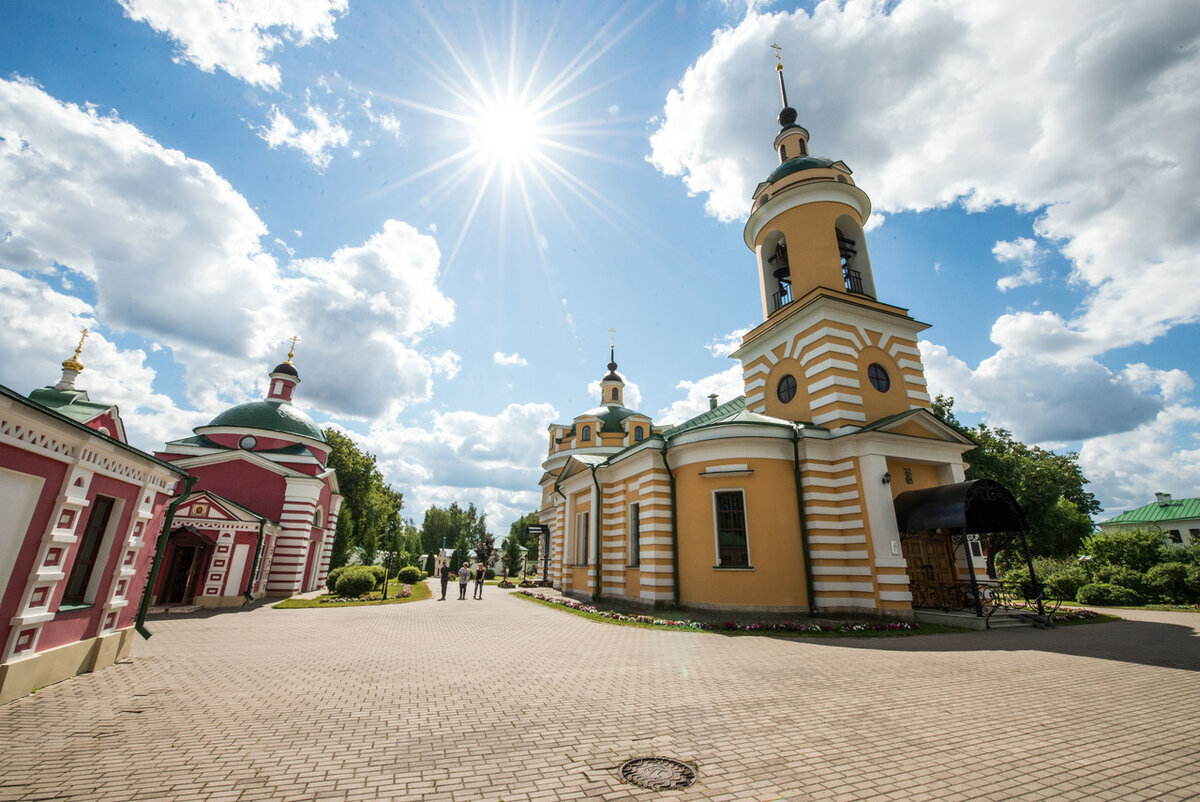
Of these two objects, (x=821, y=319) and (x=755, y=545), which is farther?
(x=821, y=319)

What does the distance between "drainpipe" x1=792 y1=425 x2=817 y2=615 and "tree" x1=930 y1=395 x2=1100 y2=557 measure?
23.0m

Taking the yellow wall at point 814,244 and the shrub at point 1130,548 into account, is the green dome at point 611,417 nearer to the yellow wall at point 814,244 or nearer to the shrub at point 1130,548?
the yellow wall at point 814,244

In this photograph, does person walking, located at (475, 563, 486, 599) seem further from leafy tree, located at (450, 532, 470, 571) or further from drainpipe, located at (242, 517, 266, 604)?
leafy tree, located at (450, 532, 470, 571)

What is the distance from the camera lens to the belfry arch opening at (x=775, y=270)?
19422mm

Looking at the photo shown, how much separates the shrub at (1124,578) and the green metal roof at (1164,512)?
43.0 meters

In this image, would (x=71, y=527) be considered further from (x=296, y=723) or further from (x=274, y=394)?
(x=274, y=394)

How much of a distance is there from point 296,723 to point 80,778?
1708mm

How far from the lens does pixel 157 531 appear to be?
9.09 meters

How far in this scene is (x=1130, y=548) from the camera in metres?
26.5

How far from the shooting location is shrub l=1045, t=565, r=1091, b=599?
20422mm

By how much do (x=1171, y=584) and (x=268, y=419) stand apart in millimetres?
41013

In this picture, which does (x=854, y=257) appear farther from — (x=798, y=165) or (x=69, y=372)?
(x=69, y=372)

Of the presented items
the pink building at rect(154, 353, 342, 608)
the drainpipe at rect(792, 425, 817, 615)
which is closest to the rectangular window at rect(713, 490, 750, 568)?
the drainpipe at rect(792, 425, 817, 615)

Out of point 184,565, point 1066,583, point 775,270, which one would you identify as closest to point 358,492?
point 184,565
